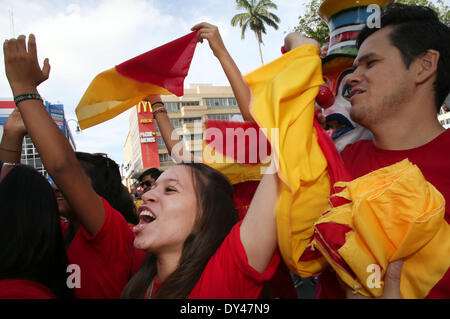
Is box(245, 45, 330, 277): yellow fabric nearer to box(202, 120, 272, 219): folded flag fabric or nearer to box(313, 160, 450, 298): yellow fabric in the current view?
box(313, 160, 450, 298): yellow fabric

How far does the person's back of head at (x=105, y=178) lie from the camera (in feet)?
7.22

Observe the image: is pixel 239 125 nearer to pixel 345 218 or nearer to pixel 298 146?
pixel 298 146

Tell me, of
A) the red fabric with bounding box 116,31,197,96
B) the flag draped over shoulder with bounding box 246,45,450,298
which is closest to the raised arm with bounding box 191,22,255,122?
the red fabric with bounding box 116,31,197,96

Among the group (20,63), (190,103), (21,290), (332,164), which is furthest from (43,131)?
(190,103)

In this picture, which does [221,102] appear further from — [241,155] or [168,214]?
[168,214]

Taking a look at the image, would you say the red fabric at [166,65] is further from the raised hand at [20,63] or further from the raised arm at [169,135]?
the raised hand at [20,63]

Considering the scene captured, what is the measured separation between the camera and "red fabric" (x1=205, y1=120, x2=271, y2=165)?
160 centimetres

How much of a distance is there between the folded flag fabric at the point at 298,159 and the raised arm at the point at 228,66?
0.35 metres

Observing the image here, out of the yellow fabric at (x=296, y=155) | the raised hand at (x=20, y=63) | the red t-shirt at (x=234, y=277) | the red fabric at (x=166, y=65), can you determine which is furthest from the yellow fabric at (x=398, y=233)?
the red fabric at (x=166, y=65)

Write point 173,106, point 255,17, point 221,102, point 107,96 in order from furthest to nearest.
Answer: point 221,102
point 173,106
point 255,17
point 107,96

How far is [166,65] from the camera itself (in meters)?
2.18

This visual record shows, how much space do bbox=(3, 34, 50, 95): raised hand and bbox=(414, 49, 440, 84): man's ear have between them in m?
1.78

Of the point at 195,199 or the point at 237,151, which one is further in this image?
the point at 237,151

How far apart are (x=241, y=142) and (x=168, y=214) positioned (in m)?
0.55
